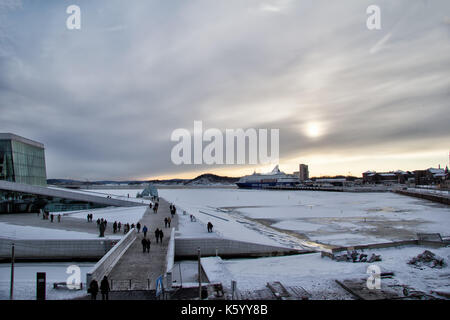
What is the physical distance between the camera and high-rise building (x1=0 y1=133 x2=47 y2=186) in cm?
3581

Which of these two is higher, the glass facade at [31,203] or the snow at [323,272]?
the glass facade at [31,203]

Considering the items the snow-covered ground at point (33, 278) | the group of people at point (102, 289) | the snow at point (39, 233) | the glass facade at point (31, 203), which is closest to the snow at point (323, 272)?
A: the group of people at point (102, 289)

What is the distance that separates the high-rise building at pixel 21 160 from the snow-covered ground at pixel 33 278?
2425cm

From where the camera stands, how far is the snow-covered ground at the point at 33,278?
10.8 meters

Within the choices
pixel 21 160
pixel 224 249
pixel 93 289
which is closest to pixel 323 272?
pixel 224 249

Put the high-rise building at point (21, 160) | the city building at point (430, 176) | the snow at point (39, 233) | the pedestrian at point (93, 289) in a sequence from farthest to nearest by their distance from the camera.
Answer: the city building at point (430, 176) → the high-rise building at point (21, 160) → the snow at point (39, 233) → the pedestrian at point (93, 289)

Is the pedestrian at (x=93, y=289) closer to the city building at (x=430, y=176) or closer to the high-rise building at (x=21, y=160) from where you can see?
the high-rise building at (x=21, y=160)

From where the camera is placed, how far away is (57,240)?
17.5m

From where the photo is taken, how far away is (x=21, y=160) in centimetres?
3828

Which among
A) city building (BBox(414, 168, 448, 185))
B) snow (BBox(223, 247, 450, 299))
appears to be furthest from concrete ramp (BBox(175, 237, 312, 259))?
city building (BBox(414, 168, 448, 185))
